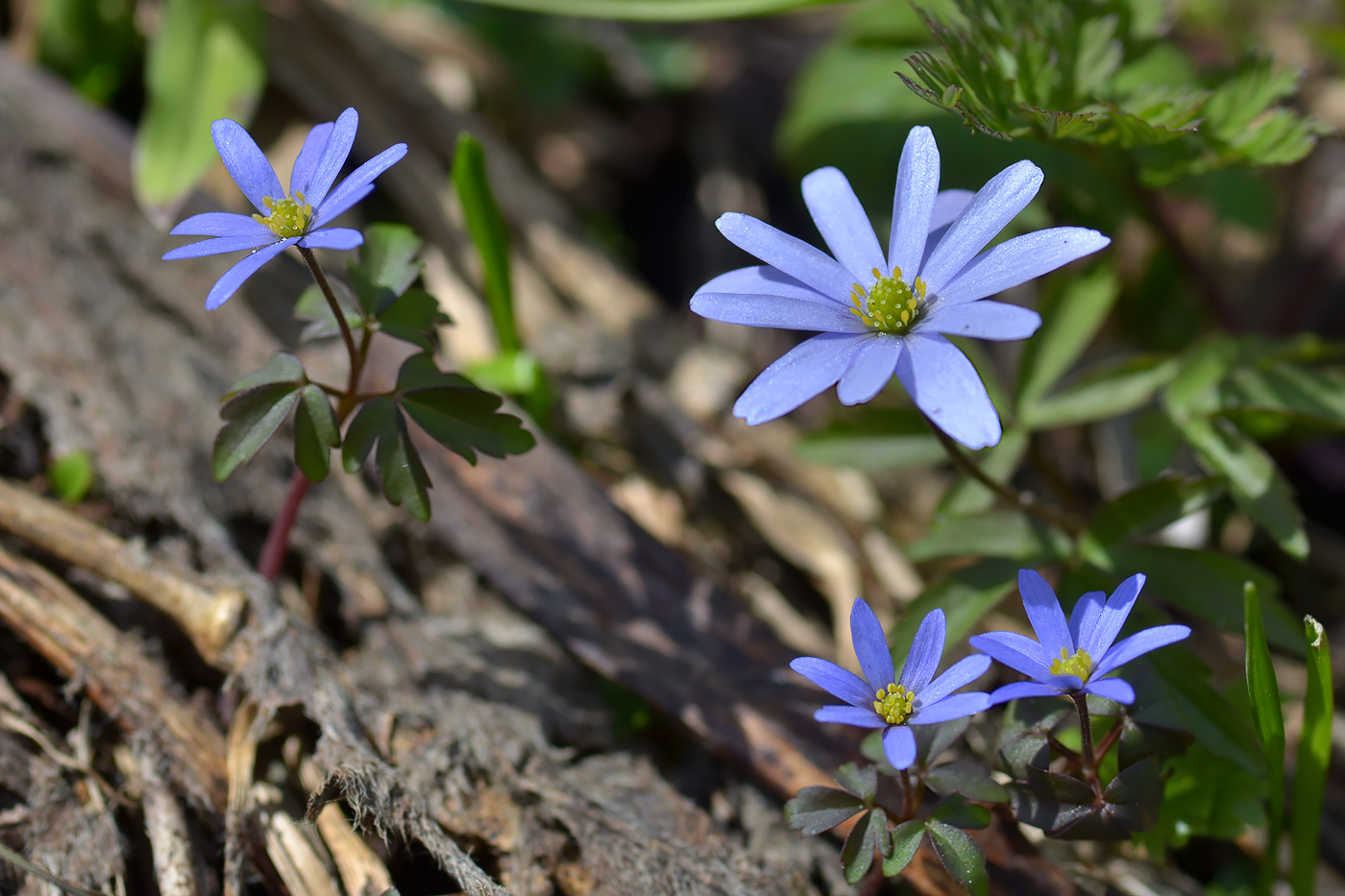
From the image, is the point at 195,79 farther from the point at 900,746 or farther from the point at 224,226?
the point at 900,746

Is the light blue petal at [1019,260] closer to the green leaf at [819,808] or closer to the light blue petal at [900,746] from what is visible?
the light blue petal at [900,746]

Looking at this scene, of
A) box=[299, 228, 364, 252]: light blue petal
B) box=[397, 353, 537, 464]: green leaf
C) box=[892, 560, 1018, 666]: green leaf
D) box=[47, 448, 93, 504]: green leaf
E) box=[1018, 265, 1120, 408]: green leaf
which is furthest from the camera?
box=[1018, 265, 1120, 408]: green leaf

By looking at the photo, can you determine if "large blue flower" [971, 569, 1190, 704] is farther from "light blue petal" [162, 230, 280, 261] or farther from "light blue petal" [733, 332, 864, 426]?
"light blue petal" [162, 230, 280, 261]

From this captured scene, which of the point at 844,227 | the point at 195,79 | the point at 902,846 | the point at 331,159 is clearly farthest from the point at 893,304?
the point at 195,79

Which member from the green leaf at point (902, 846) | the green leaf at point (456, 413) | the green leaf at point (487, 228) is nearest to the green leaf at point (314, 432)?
the green leaf at point (456, 413)

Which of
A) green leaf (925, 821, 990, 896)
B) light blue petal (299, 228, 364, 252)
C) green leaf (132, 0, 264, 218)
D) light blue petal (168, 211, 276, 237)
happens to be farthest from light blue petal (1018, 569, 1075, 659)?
green leaf (132, 0, 264, 218)

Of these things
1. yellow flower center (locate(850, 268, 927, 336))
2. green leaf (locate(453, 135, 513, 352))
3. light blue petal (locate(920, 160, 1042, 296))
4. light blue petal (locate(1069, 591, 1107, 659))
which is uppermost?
green leaf (locate(453, 135, 513, 352))

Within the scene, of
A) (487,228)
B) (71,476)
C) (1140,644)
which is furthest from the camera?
(487,228)
